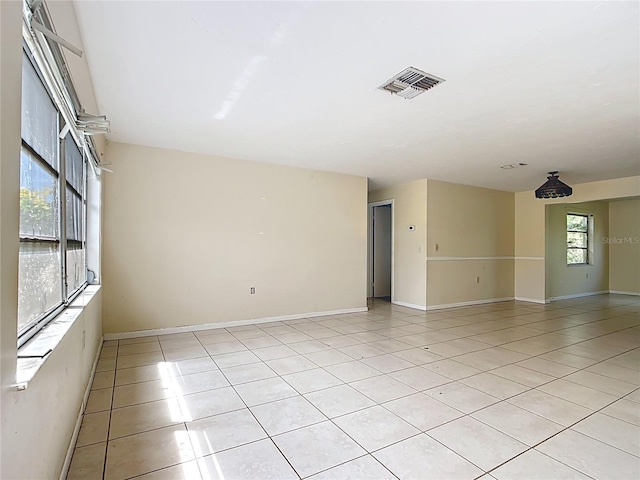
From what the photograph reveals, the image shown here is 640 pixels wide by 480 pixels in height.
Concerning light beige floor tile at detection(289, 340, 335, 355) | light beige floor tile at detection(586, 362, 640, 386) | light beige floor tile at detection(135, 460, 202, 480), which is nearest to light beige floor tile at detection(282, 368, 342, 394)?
light beige floor tile at detection(289, 340, 335, 355)

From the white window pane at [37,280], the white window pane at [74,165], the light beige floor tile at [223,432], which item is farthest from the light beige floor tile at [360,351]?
the white window pane at [74,165]

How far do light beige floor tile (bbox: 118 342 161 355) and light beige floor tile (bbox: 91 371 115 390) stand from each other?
581mm

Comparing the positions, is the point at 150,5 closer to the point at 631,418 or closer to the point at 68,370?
the point at 68,370

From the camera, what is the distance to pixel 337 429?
83.8 inches

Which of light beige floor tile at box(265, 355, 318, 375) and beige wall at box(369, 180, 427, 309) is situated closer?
light beige floor tile at box(265, 355, 318, 375)

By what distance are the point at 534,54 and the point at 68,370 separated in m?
3.34

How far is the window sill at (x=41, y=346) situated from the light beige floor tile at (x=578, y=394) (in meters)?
3.30

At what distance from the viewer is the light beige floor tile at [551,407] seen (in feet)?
7.50

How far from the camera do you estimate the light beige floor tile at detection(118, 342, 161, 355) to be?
357 cm

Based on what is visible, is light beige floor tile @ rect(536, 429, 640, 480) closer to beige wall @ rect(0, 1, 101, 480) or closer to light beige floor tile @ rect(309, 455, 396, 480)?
light beige floor tile @ rect(309, 455, 396, 480)

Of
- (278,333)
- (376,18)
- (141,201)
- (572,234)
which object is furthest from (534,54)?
(572,234)

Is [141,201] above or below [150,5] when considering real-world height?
below

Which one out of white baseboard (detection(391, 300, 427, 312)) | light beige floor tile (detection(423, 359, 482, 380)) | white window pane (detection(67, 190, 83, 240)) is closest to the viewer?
white window pane (detection(67, 190, 83, 240))

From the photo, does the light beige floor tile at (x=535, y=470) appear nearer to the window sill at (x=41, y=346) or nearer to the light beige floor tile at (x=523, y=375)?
the light beige floor tile at (x=523, y=375)
